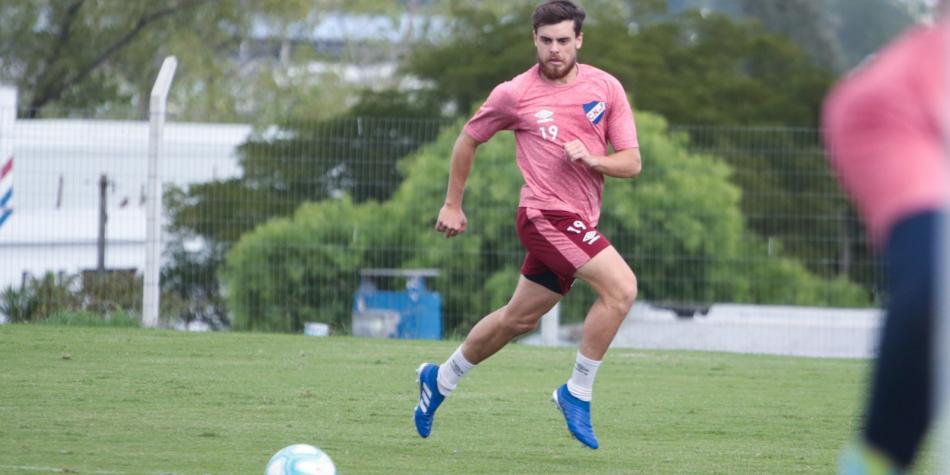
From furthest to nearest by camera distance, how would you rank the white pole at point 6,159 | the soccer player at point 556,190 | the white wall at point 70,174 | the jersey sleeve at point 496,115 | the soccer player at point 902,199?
the white wall at point 70,174 < the white pole at point 6,159 < the jersey sleeve at point 496,115 < the soccer player at point 556,190 < the soccer player at point 902,199

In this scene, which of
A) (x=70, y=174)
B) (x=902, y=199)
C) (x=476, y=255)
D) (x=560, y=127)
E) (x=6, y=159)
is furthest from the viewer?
(x=70, y=174)

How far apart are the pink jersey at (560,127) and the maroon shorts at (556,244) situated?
0.06 meters

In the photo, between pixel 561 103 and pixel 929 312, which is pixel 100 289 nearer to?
pixel 561 103

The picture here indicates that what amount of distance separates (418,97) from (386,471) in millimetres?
28183

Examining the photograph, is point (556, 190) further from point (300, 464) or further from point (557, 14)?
point (300, 464)

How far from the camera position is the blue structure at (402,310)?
605 inches

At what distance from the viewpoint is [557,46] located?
7.36m

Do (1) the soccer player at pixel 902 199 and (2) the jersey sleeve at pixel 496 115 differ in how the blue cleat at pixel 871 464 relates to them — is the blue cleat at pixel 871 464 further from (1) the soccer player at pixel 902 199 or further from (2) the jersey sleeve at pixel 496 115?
(2) the jersey sleeve at pixel 496 115

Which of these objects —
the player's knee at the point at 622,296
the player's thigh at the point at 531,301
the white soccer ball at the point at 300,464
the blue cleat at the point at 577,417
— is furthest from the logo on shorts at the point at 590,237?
the white soccer ball at the point at 300,464

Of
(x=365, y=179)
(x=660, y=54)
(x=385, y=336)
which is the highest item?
(x=660, y=54)

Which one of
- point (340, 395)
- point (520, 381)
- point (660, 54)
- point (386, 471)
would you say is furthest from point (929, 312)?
point (660, 54)

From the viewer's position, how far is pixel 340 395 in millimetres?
9102

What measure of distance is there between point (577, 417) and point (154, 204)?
27.8 feet

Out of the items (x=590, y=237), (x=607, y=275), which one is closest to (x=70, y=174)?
(x=590, y=237)
